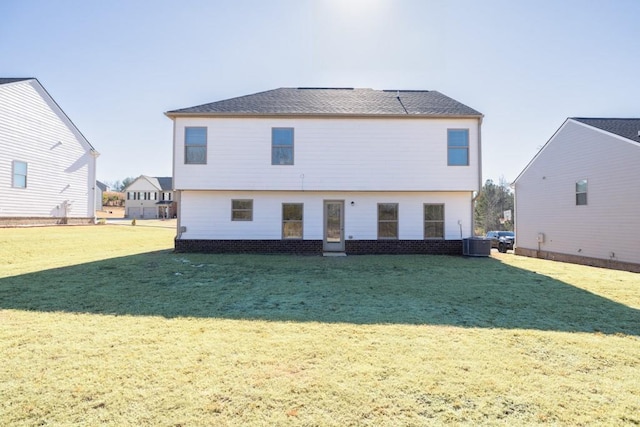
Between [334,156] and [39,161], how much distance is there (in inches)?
672

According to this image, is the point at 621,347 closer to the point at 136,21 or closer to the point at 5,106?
the point at 136,21

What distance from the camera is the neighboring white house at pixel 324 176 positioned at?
12.7 metres

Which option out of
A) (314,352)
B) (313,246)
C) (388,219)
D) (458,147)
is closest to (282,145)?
(313,246)

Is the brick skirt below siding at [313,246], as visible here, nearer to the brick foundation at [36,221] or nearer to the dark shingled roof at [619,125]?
the dark shingled roof at [619,125]

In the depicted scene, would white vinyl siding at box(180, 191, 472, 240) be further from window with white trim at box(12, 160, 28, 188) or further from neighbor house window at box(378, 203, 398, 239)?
window with white trim at box(12, 160, 28, 188)

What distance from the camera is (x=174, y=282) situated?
7.54m

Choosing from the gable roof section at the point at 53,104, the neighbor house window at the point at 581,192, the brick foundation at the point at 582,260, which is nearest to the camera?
the brick foundation at the point at 582,260

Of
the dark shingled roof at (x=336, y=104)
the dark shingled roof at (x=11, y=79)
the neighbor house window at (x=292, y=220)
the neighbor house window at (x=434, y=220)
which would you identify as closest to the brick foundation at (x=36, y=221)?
the dark shingled roof at (x=11, y=79)

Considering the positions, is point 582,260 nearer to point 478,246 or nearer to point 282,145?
point 478,246

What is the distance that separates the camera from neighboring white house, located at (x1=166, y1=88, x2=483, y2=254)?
1270cm

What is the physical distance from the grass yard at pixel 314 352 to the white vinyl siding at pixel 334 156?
5.81 m

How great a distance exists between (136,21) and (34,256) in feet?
30.0

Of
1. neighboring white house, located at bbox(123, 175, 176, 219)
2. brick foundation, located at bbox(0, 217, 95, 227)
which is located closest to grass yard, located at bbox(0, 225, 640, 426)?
brick foundation, located at bbox(0, 217, 95, 227)

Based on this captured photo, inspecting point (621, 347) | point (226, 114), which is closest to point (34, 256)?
point (226, 114)
